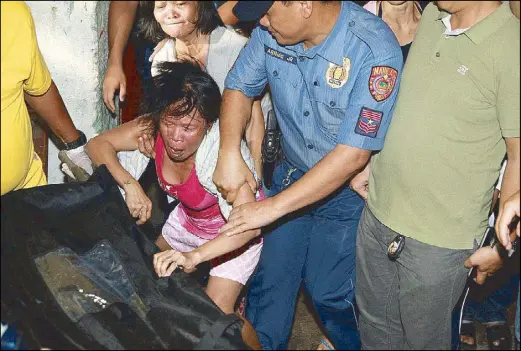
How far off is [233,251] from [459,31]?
51.7 inches

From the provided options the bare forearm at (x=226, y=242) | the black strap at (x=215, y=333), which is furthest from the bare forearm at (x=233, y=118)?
the black strap at (x=215, y=333)

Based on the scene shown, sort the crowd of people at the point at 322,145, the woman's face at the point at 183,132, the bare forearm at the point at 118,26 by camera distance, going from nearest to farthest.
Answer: the crowd of people at the point at 322,145
the woman's face at the point at 183,132
the bare forearm at the point at 118,26

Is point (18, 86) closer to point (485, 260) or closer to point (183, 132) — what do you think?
point (183, 132)

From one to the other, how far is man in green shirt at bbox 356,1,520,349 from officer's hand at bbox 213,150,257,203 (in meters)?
0.51

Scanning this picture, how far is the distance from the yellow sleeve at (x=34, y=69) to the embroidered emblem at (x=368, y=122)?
1.15 metres

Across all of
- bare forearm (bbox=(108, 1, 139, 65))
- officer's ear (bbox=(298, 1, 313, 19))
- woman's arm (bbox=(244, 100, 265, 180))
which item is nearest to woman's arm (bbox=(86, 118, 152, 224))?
bare forearm (bbox=(108, 1, 139, 65))

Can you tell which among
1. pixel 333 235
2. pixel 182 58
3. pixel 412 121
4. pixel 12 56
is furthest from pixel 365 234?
pixel 12 56

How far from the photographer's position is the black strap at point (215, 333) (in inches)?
86.1

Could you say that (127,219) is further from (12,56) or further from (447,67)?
(447,67)

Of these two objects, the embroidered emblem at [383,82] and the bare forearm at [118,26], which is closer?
the embroidered emblem at [383,82]

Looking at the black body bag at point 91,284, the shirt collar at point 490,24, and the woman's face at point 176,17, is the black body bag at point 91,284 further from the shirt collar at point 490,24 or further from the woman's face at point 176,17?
the shirt collar at point 490,24

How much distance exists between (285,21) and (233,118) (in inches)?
20.5

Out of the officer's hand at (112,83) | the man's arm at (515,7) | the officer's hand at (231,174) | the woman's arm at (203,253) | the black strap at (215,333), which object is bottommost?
the black strap at (215,333)

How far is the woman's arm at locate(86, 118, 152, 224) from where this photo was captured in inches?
121
